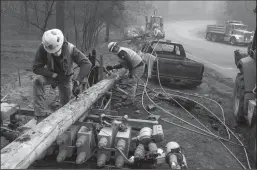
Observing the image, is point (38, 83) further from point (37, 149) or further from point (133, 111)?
point (133, 111)

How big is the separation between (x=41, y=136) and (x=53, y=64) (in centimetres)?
201

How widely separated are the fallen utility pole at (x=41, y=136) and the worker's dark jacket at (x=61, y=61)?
574 mm

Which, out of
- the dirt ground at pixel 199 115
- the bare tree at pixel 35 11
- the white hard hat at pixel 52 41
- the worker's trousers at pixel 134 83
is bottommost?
the dirt ground at pixel 199 115

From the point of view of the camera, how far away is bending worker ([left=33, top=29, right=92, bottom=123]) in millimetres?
4836

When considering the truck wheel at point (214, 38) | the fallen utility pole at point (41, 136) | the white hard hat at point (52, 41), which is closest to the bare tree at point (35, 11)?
the white hard hat at point (52, 41)

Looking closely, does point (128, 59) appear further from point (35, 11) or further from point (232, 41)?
point (232, 41)

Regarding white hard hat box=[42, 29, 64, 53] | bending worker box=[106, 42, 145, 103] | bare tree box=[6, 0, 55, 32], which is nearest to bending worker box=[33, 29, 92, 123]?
white hard hat box=[42, 29, 64, 53]

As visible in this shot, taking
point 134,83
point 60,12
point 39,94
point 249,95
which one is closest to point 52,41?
point 39,94

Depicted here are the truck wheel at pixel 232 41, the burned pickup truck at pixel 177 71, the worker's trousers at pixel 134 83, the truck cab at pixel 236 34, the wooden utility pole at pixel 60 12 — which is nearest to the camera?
the worker's trousers at pixel 134 83

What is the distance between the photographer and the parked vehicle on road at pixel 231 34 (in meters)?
24.3

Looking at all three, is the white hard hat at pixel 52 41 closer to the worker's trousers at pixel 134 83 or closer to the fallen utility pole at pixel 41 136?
the fallen utility pole at pixel 41 136

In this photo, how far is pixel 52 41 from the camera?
478cm

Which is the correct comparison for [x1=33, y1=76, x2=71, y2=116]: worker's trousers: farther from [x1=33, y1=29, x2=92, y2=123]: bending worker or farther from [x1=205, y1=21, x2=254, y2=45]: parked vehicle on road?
[x1=205, y1=21, x2=254, y2=45]: parked vehicle on road

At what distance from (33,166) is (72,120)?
2.93ft
